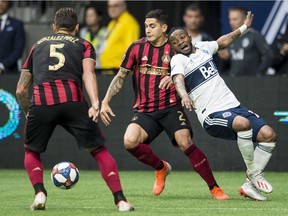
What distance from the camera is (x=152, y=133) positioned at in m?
11.6

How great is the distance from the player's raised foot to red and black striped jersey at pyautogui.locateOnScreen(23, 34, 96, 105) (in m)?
2.25

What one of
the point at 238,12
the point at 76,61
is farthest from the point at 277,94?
the point at 76,61

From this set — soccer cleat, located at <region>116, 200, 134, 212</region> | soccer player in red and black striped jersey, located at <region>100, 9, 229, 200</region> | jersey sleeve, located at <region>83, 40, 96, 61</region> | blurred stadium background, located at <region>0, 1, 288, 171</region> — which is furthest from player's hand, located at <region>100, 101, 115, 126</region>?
blurred stadium background, located at <region>0, 1, 288, 171</region>

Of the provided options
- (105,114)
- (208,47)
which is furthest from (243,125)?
(105,114)

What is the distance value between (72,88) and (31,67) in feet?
1.80

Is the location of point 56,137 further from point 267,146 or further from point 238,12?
point 267,146

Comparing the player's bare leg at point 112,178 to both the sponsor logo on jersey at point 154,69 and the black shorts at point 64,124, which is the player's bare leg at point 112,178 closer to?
the black shorts at point 64,124

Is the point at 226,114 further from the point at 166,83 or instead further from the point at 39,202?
the point at 39,202

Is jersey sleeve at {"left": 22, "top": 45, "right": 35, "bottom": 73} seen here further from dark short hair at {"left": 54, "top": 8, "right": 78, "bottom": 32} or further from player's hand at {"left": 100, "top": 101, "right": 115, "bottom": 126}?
player's hand at {"left": 100, "top": 101, "right": 115, "bottom": 126}

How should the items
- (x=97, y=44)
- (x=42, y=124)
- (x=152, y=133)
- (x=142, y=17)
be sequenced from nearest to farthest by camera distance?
(x=42, y=124)
(x=152, y=133)
(x=97, y=44)
(x=142, y=17)

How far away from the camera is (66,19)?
9492 mm

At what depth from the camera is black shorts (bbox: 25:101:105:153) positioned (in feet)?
30.5

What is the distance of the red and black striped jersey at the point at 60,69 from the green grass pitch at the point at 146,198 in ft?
3.66

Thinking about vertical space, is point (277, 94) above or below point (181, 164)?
above
